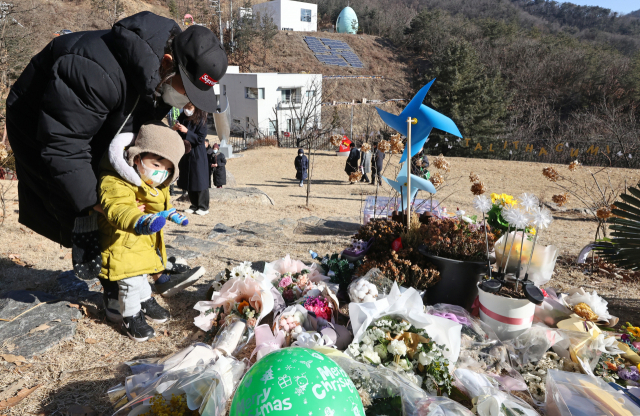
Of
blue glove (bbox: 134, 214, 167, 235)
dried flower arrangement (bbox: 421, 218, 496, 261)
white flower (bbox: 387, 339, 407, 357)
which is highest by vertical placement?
blue glove (bbox: 134, 214, 167, 235)

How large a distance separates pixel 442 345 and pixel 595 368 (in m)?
1.00

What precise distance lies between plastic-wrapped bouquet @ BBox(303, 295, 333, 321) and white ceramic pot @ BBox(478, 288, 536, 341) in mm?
1063

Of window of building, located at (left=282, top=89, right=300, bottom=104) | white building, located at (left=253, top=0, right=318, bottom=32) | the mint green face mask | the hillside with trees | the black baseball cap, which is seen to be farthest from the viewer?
white building, located at (left=253, top=0, right=318, bottom=32)

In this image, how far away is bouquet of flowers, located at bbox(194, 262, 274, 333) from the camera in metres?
2.70

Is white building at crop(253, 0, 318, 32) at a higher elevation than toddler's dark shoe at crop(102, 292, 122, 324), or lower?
higher

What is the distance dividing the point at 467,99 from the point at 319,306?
87.2 ft

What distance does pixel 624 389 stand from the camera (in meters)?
2.04

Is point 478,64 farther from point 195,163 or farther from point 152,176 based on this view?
point 152,176

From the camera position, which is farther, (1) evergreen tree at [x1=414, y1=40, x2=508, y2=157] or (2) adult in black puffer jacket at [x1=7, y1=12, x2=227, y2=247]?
(1) evergreen tree at [x1=414, y1=40, x2=508, y2=157]

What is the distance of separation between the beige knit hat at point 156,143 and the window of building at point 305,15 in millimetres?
60784

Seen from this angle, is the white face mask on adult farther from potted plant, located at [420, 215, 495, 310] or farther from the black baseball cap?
potted plant, located at [420, 215, 495, 310]

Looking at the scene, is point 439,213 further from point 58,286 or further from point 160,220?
point 58,286

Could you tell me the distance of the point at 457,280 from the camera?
3.02 metres

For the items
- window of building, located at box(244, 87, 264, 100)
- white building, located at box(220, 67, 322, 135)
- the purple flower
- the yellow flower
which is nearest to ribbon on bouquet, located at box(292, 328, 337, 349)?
the purple flower
